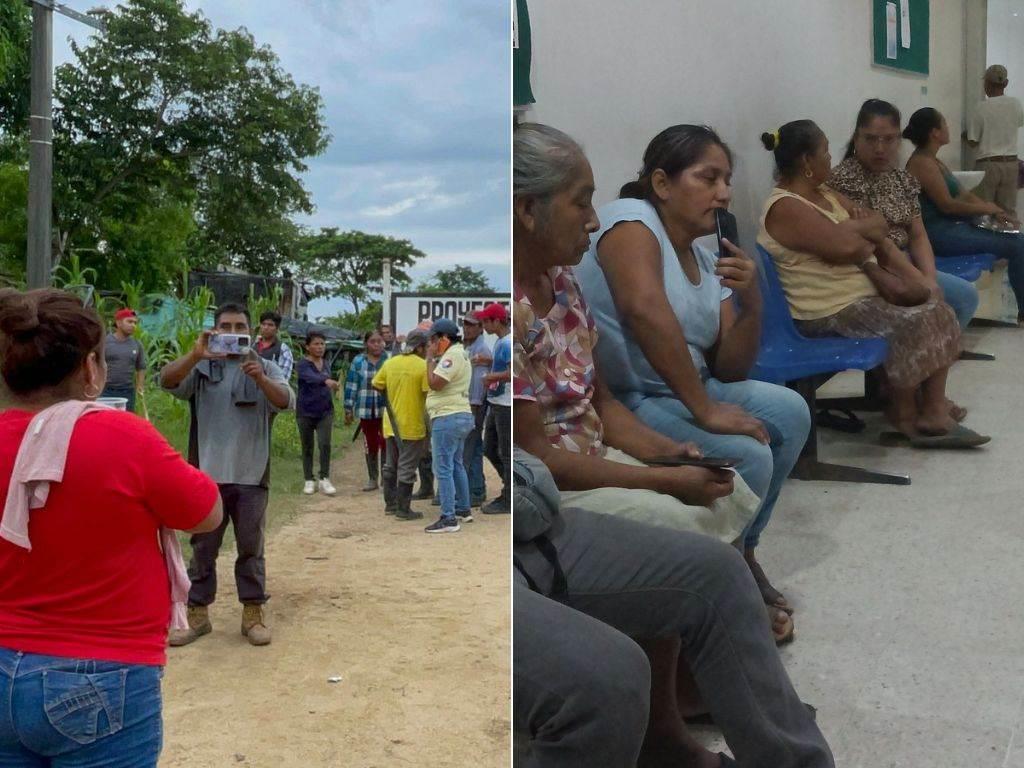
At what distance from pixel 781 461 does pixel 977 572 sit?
19cm

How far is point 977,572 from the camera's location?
3.03ft

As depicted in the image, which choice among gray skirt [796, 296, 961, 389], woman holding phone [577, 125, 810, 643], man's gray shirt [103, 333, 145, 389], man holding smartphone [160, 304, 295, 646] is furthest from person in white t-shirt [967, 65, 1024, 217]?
man's gray shirt [103, 333, 145, 389]

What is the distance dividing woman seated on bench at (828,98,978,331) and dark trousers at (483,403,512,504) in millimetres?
2935

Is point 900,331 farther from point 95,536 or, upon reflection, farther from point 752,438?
point 95,536

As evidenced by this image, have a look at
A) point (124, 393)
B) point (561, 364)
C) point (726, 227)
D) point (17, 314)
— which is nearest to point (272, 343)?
point (124, 393)

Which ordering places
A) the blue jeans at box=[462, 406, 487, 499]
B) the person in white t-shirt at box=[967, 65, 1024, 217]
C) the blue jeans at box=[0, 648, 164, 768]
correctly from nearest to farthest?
the person in white t-shirt at box=[967, 65, 1024, 217]
the blue jeans at box=[0, 648, 164, 768]
the blue jeans at box=[462, 406, 487, 499]

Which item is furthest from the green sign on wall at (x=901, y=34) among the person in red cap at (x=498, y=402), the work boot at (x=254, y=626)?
the work boot at (x=254, y=626)

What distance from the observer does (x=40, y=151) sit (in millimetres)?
3041

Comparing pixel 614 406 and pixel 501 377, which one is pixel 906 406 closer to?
pixel 614 406

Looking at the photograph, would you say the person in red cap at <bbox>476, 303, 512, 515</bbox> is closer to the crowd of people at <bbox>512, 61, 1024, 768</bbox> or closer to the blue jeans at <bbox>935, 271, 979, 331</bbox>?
the crowd of people at <bbox>512, 61, 1024, 768</bbox>

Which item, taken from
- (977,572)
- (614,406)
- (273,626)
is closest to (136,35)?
(273,626)

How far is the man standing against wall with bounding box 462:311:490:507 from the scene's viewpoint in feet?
12.6

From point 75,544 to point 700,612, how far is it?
31.0 inches

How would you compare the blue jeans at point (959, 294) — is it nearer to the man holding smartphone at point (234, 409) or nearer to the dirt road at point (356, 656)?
the man holding smartphone at point (234, 409)
